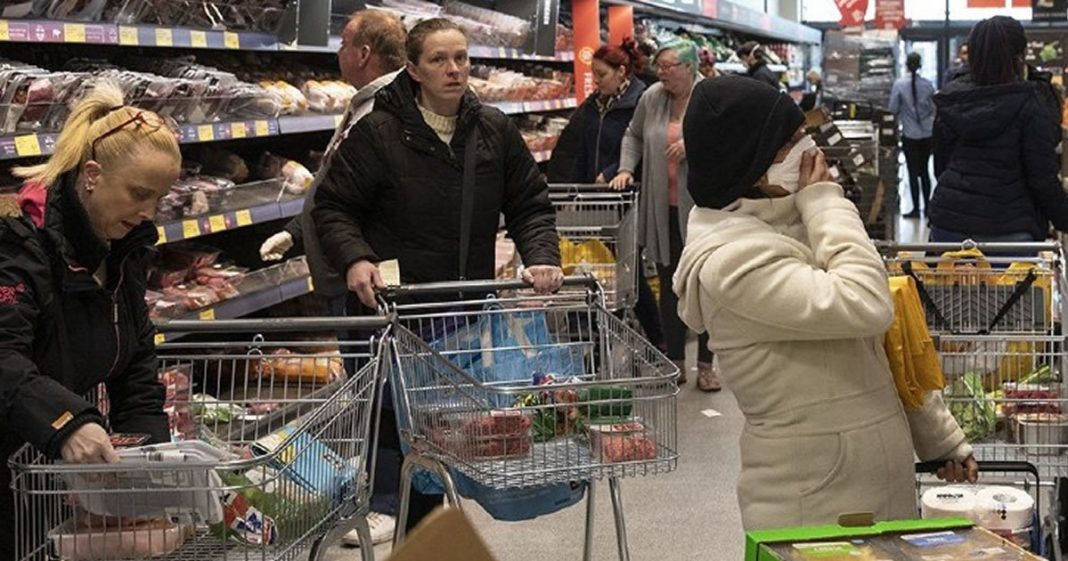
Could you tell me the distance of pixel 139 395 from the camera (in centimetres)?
298

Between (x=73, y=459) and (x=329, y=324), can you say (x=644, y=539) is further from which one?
(x=73, y=459)

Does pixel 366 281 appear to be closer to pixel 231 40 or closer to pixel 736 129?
pixel 736 129

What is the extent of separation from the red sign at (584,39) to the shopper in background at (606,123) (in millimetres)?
2491

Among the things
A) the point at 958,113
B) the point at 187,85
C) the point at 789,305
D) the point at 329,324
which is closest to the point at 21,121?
the point at 187,85

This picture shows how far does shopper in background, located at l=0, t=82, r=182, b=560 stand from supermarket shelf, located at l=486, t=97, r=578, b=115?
540cm

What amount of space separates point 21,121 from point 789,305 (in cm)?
262

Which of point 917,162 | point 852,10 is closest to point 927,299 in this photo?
point 917,162

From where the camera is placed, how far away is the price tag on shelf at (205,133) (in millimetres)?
5129

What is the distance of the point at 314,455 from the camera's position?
2.88m

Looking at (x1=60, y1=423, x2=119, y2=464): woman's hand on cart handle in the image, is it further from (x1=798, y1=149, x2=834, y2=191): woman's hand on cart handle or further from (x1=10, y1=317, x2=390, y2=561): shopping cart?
(x1=798, y1=149, x2=834, y2=191): woman's hand on cart handle

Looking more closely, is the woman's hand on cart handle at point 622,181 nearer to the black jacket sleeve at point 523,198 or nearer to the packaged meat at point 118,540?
the black jacket sleeve at point 523,198

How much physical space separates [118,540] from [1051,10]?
54.6 feet

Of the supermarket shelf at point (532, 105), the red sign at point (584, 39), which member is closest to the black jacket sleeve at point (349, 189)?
the supermarket shelf at point (532, 105)

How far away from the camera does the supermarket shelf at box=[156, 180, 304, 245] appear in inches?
198
